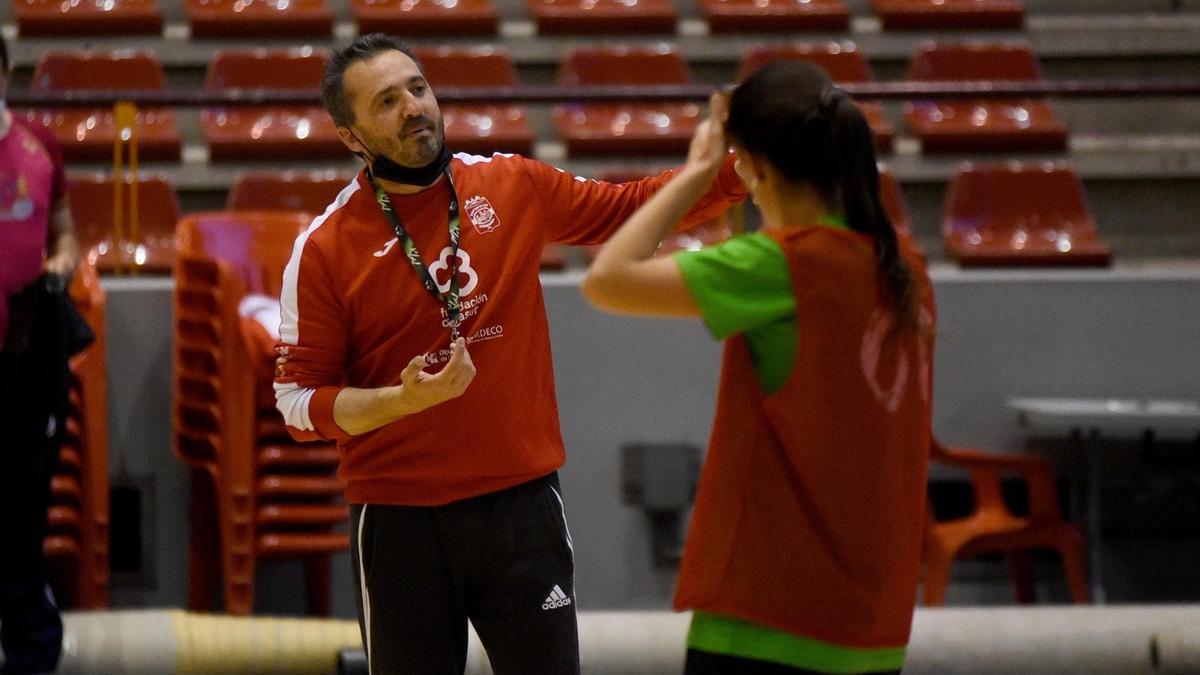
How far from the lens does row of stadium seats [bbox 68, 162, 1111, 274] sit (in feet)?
18.3

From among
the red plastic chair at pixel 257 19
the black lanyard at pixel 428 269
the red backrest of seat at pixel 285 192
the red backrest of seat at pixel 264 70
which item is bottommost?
the black lanyard at pixel 428 269

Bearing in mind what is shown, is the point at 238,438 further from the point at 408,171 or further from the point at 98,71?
the point at 98,71

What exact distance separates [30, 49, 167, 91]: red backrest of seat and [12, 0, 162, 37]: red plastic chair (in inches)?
27.9

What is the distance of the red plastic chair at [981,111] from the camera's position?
278 inches

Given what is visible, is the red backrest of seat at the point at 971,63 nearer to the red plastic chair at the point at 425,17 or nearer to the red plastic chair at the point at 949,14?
the red plastic chair at the point at 949,14

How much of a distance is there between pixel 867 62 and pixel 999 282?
3.01m

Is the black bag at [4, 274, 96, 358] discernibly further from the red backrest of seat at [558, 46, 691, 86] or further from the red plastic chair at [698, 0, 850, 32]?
the red plastic chair at [698, 0, 850, 32]

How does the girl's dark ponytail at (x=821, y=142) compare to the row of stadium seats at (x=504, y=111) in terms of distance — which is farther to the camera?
the row of stadium seats at (x=504, y=111)

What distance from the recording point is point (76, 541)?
4.50m

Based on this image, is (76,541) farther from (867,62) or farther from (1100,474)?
(867,62)

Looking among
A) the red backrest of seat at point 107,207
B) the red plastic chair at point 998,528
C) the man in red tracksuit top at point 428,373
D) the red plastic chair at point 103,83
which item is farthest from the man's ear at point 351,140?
the red plastic chair at point 103,83

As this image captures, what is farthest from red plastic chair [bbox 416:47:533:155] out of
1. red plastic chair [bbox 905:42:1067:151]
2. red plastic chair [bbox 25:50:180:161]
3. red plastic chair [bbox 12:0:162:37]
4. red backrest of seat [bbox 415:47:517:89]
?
red plastic chair [bbox 905:42:1067:151]

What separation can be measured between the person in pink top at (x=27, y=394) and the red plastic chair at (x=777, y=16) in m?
4.47

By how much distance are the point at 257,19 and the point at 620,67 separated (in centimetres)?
192
